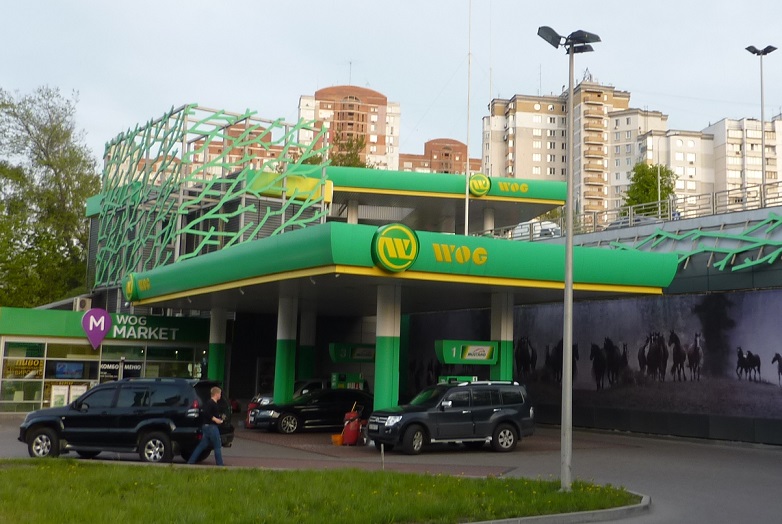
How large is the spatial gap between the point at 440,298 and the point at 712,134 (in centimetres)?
10591

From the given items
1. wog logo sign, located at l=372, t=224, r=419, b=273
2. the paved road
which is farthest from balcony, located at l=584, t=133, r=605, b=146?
wog logo sign, located at l=372, t=224, r=419, b=273

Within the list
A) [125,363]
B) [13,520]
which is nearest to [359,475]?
[13,520]

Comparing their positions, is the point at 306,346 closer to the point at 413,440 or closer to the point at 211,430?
the point at 413,440

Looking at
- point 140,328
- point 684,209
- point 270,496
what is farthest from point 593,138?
point 270,496

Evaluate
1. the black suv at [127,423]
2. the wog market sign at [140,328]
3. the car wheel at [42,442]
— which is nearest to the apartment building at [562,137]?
the wog market sign at [140,328]

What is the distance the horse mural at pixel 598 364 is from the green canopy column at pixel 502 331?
5853 millimetres

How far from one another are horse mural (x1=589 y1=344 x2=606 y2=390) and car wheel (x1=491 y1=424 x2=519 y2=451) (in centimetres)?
968

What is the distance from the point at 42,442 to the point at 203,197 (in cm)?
2058

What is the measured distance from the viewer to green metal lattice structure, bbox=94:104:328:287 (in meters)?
38.6

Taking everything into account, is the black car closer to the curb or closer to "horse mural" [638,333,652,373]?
"horse mural" [638,333,652,373]

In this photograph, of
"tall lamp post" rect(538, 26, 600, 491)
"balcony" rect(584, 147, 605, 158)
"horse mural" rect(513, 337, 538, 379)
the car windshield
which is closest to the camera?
"tall lamp post" rect(538, 26, 600, 491)

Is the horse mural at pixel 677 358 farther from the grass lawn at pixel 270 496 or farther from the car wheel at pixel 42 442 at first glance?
the car wheel at pixel 42 442

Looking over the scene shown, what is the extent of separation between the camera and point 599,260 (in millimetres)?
25766

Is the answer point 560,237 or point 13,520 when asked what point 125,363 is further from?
point 13,520
